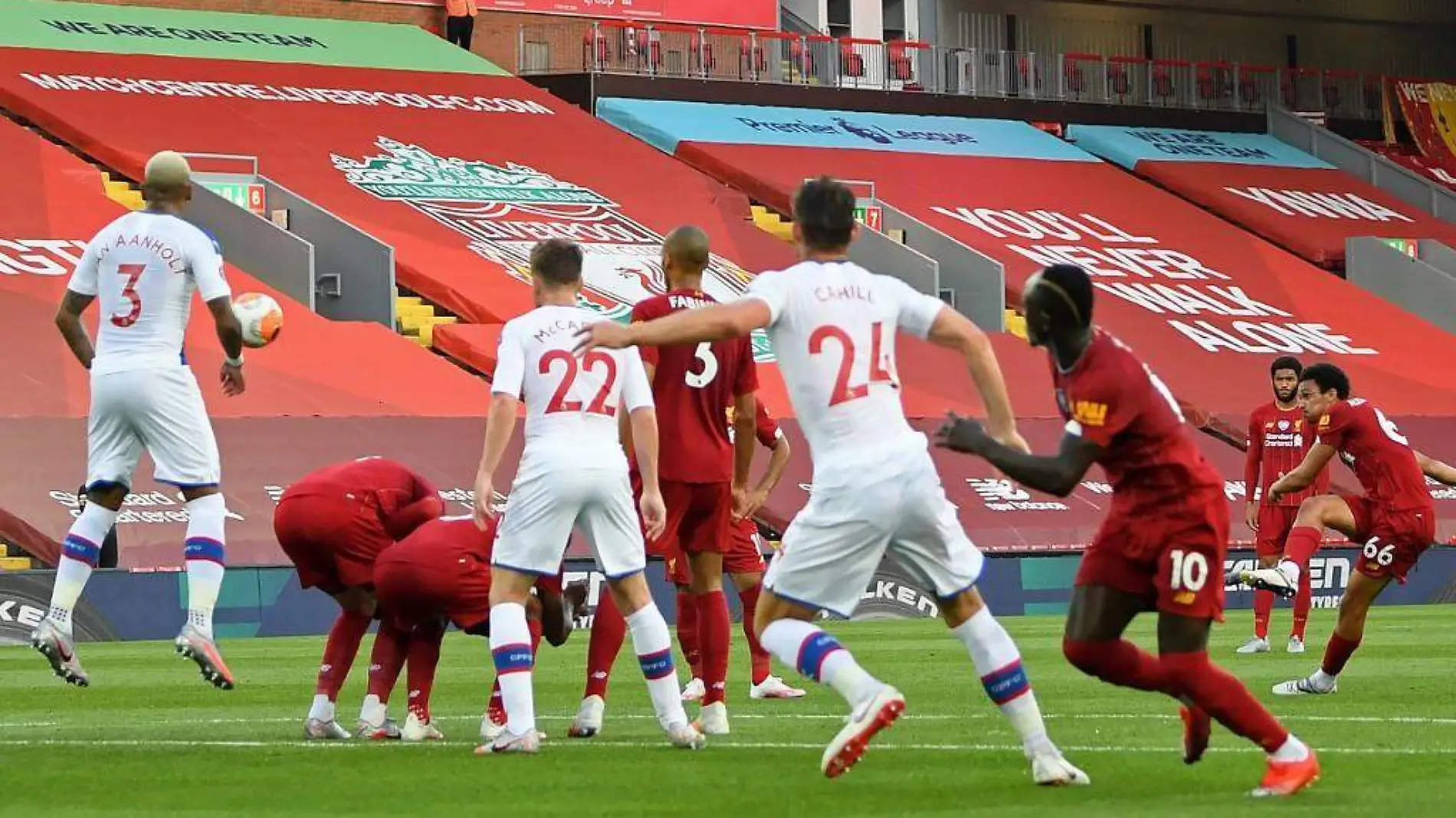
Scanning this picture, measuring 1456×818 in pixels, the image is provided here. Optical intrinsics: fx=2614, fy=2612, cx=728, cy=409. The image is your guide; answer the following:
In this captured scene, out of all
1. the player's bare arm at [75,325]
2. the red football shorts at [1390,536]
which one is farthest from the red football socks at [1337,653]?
the player's bare arm at [75,325]

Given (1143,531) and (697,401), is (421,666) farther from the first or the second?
(1143,531)

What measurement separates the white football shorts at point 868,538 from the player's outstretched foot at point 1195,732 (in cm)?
95

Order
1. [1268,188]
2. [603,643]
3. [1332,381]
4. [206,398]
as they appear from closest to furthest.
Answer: [603,643] → [1332,381] → [206,398] → [1268,188]

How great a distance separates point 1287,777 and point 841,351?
223cm

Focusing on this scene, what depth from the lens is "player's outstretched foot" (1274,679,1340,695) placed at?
15.1 meters

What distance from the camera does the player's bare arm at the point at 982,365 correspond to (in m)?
9.51

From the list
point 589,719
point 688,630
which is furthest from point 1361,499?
point 589,719

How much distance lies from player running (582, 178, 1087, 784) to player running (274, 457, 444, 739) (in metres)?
3.08

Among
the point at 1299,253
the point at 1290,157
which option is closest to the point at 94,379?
the point at 1299,253

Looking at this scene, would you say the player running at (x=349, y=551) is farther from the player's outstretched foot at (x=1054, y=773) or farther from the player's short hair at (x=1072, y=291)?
the player's short hair at (x=1072, y=291)

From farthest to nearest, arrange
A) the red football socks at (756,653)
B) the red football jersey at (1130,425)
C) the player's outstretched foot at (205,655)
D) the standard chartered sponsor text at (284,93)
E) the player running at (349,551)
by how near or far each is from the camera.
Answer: the standard chartered sponsor text at (284,93) < the red football socks at (756,653) < the player running at (349,551) < the player's outstretched foot at (205,655) < the red football jersey at (1130,425)

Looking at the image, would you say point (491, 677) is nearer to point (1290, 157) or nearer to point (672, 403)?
point (672, 403)

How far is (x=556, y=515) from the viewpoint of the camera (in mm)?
11203

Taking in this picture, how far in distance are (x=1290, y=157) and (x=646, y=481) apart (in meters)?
41.7
